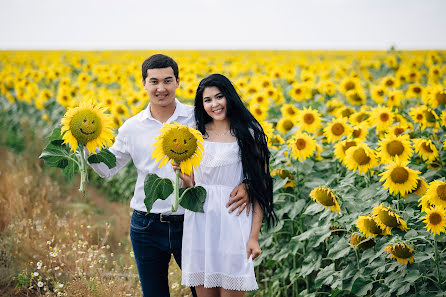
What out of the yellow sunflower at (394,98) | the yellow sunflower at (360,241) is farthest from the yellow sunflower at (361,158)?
the yellow sunflower at (394,98)

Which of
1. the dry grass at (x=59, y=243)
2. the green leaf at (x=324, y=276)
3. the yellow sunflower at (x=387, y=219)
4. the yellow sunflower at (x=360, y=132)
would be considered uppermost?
the yellow sunflower at (x=360, y=132)

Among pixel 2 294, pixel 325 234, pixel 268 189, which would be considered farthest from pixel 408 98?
pixel 2 294

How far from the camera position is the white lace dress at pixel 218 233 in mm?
2455

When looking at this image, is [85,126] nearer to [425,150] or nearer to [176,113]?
[176,113]

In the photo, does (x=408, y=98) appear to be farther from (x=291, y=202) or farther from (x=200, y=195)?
(x=200, y=195)

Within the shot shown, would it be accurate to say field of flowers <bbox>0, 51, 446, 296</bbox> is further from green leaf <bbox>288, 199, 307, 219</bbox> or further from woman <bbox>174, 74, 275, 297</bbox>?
woman <bbox>174, 74, 275, 297</bbox>

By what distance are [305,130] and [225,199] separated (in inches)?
92.2

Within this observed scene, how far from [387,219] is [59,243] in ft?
9.84

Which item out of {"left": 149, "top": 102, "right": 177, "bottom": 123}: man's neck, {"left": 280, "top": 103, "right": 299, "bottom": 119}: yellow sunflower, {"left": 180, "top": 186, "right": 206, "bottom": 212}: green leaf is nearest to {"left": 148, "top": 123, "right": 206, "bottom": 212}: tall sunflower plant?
{"left": 180, "top": 186, "right": 206, "bottom": 212}: green leaf

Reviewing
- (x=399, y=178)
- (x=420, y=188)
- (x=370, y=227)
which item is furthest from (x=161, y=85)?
(x=420, y=188)

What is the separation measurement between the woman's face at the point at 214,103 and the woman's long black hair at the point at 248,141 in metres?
0.02

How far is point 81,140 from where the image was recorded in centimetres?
233

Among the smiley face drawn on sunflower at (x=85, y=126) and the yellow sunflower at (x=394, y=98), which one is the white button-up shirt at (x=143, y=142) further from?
Answer: the yellow sunflower at (x=394, y=98)

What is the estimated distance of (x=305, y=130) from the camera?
4.69 m
